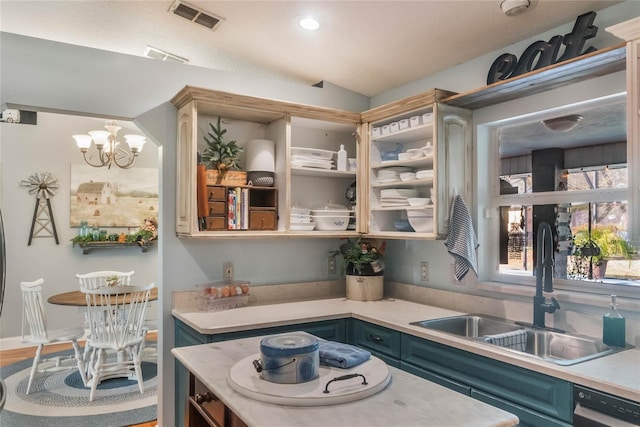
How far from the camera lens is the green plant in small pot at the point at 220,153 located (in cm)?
290

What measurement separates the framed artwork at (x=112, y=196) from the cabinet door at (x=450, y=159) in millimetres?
4246

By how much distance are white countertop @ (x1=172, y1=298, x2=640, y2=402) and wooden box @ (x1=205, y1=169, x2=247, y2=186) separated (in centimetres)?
81

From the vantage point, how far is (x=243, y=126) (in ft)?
10.5

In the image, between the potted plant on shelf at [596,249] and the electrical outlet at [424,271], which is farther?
the electrical outlet at [424,271]

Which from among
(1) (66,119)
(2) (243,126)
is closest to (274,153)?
(2) (243,126)

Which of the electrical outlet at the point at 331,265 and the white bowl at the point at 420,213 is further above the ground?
the white bowl at the point at 420,213

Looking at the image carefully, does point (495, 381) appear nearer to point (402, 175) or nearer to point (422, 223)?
point (422, 223)

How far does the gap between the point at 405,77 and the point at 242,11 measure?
4.15ft

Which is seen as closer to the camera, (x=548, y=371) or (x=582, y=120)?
(x=548, y=371)

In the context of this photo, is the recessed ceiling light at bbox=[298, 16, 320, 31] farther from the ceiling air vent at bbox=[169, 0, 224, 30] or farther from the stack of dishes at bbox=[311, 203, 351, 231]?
the stack of dishes at bbox=[311, 203, 351, 231]

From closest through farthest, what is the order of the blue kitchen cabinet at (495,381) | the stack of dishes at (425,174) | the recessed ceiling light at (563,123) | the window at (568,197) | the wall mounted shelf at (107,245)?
1. the blue kitchen cabinet at (495,381)
2. the window at (568,197)
3. the recessed ceiling light at (563,123)
4. the stack of dishes at (425,174)
5. the wall mounted shelf at (107,245)

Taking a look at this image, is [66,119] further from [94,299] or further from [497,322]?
[497,322]

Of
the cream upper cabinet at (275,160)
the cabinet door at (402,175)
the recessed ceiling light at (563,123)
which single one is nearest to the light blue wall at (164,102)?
the cream upper cabinet at (275,160)

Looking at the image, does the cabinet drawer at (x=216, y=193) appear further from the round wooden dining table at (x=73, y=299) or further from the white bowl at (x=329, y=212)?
the round wooden dining table at (x=73, y=299)
